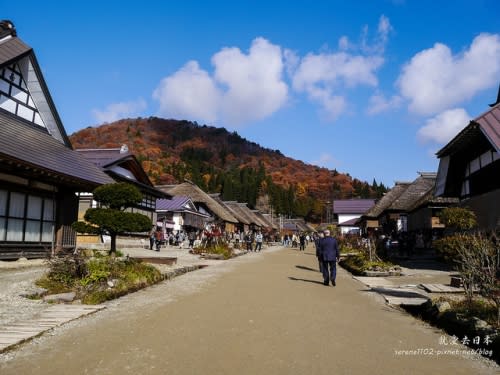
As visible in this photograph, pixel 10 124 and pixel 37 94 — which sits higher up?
pixel 37 94

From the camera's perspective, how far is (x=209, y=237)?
2473 cm

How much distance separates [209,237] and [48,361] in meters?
20.4

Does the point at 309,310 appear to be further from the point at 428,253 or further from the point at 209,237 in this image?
the point at 428,253

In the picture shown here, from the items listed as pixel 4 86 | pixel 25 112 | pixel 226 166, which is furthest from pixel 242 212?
pixel 226 166

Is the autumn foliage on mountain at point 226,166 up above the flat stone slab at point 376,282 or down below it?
above

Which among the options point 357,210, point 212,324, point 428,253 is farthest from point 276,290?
point 357,210

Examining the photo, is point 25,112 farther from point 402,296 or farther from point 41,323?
point 402,296

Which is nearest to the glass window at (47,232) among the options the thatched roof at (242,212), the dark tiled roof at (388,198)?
the dark tiled roof at (388,198)

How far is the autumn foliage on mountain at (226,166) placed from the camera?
3590 inches

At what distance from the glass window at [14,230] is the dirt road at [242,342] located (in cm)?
730

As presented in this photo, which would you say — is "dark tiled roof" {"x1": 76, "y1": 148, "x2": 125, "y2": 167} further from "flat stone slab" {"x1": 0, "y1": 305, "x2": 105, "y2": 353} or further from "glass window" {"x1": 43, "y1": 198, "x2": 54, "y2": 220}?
"flat stone slab" {"x1": 0, "y1": 305, "x2": 105, "y2": 353}

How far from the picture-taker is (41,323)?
19.5 ft

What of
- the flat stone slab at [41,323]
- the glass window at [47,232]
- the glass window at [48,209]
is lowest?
the flat stone slab at [41,323]

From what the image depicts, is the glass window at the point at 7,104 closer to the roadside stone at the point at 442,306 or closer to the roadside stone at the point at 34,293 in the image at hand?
the roadside stone at the point at 34,293
